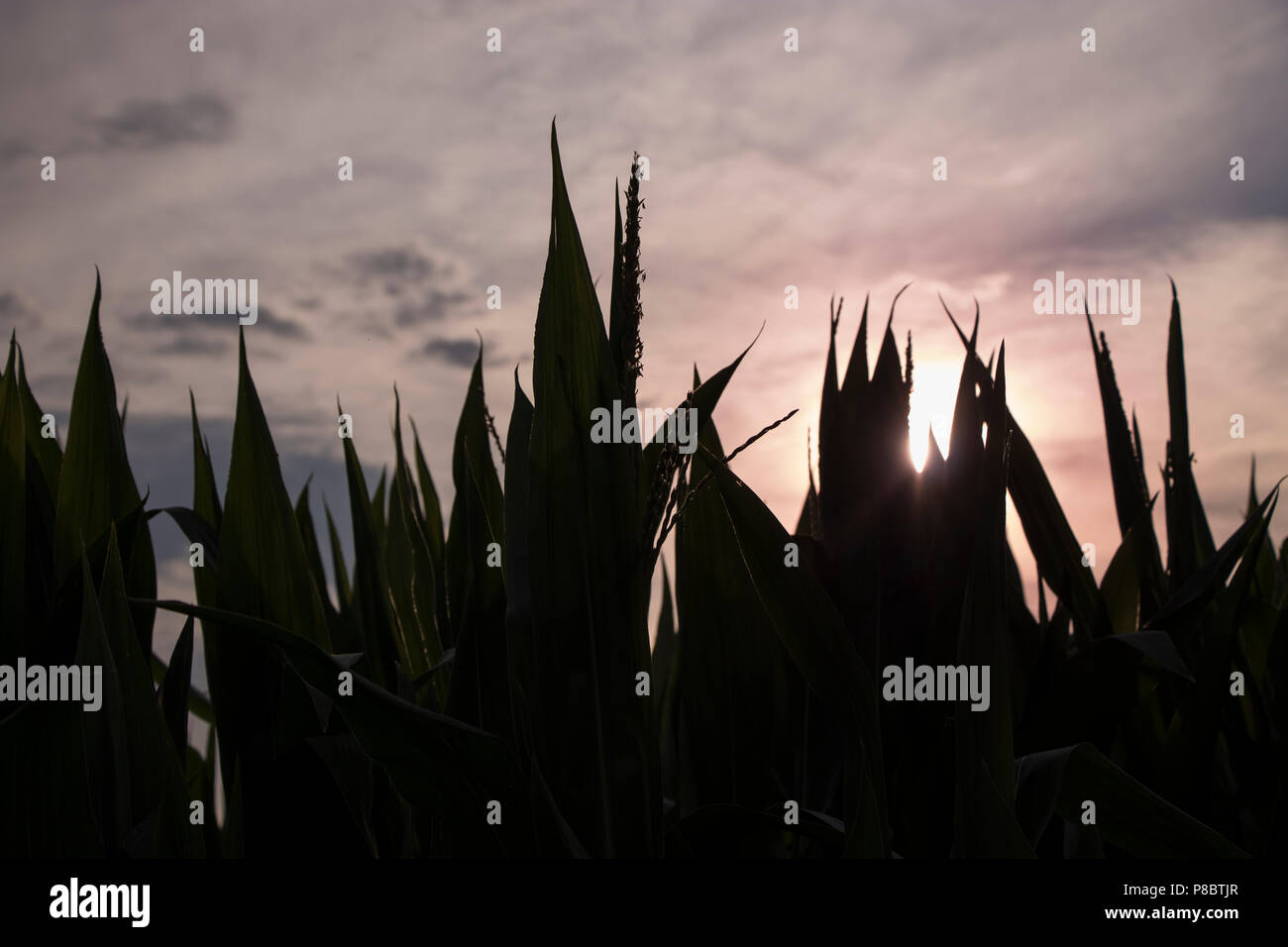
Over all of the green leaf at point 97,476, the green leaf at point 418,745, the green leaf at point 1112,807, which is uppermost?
the green leaf at point 97,476

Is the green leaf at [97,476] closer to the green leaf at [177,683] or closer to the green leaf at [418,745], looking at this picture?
the green leaf at [177,683]

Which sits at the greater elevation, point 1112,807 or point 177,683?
point 177,683

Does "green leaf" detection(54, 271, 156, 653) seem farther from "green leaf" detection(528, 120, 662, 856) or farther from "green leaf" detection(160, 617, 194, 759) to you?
"green leaf" detection(528, 120, 662, 856)

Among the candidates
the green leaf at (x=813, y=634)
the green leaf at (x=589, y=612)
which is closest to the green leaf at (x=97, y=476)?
the green leaf at (x=589, y=612)

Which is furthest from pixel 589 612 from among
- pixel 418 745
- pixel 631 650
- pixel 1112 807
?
pixel 1112 807

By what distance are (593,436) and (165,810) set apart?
1.62 feet

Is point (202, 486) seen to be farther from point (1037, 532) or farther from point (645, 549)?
point (1037, 532)

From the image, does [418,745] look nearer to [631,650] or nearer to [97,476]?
[631,650]

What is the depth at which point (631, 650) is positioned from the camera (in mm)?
674

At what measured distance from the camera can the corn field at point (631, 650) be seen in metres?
0.67

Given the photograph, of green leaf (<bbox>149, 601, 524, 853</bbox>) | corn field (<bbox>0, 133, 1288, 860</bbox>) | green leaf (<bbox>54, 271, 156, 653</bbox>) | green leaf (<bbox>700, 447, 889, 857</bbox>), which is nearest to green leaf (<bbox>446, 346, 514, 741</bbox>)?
corn field (<bbox>0, 133, 1288, 860</bbox>)

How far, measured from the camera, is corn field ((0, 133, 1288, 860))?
0.67 meters

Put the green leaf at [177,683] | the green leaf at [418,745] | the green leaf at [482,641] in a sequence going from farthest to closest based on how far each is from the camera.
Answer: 1. the green leaf at [177,683]
2. the green leaf at [482,641]
3. the green leaf at [418,745]
